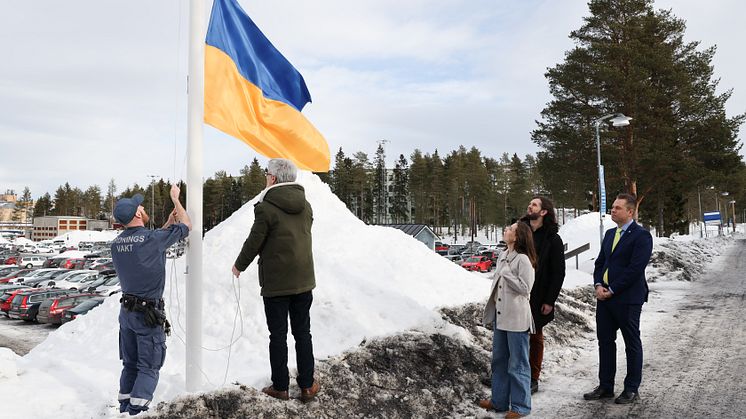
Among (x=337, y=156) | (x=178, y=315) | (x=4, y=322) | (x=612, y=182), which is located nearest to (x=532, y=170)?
(x=337, y=156)

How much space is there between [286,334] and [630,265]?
12.2 ft

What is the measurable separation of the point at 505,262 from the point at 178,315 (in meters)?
4.44

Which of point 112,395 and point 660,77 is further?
point 660,77

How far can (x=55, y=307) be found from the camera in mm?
18875

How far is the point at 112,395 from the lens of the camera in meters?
4.70

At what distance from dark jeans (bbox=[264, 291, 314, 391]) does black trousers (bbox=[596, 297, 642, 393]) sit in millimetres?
3377

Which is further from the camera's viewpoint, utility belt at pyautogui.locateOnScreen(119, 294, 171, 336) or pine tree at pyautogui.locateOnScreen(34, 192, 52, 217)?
pine tree at pyautogui.locateOnScreen(34, 192, 52, 217)

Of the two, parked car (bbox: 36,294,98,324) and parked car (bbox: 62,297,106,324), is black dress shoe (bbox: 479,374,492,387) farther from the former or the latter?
parked car (bbox: 36,294,98,324)

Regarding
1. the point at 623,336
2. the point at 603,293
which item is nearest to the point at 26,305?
the point at 603,293

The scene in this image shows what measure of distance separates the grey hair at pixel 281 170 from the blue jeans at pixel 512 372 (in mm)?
2737

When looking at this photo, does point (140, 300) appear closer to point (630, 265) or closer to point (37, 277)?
point (630, 265)

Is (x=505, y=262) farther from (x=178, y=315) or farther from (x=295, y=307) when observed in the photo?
(x=178, y=315)

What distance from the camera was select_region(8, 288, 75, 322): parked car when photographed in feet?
64.2

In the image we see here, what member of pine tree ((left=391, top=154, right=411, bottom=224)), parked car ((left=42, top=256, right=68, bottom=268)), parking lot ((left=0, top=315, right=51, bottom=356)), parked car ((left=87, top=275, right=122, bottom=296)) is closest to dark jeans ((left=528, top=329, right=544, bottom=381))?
parking lot ((left=0, top=315, right=51, bottom=356))
